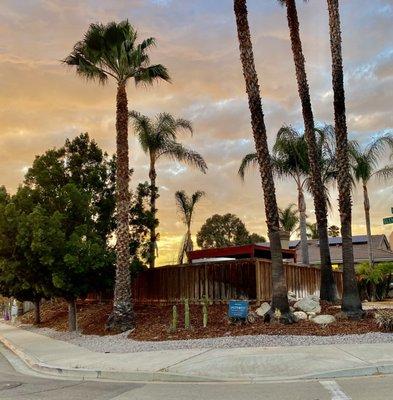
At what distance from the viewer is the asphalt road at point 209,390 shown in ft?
26.4

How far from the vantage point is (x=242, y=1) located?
1775 cm

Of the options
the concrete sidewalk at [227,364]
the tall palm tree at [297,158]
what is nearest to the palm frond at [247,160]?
the tall palm tree at [297,158]

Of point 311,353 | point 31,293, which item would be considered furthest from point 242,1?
point 31,293

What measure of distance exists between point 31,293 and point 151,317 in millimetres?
8187

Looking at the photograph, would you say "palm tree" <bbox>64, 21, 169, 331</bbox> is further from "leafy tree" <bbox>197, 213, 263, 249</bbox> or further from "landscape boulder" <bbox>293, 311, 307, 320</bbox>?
"leafy tree" <bbox>197, 213, 263, 249</bbox>

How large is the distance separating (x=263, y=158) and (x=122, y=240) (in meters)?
5.79

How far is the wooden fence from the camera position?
2030 cm

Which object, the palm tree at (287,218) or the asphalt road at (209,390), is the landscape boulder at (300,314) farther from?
the palm tree at (287,218)

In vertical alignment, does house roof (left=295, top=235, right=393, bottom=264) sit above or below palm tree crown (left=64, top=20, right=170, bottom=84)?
below

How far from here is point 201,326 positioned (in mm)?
16719

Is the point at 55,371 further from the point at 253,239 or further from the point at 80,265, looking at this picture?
the point at 253,239

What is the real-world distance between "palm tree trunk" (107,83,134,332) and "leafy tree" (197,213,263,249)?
54646mm

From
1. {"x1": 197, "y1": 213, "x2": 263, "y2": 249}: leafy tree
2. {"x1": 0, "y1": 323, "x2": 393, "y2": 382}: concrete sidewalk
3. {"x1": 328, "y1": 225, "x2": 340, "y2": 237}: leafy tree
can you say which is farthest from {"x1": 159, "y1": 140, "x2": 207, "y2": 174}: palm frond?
{"x1": 328, "y1": 225, "x2": 340, "y2": 237}: leafy tree

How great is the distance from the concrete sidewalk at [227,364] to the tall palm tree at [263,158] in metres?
3.85
